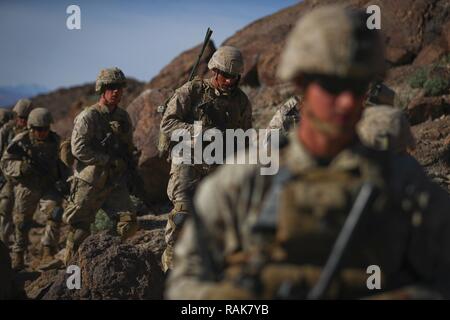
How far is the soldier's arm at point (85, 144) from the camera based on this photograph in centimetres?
809

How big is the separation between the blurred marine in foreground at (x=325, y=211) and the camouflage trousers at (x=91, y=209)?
573 centimetres

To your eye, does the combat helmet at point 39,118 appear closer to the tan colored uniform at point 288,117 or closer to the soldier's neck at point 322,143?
the tan colored uniform at point 288,117

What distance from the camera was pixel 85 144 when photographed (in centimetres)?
812

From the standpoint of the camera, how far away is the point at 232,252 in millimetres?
2639

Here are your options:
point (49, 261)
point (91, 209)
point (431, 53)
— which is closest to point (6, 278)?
point (91, 209)

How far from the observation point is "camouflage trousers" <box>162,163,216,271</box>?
277 inches

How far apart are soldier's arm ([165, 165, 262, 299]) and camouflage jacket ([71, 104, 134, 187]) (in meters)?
5.60

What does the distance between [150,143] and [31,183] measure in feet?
8.37

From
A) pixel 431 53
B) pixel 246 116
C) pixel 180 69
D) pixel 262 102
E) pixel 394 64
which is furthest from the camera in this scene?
pixel 180 69

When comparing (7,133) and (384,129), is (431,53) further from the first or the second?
(384,129)

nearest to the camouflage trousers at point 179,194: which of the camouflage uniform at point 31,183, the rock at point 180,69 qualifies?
the camouflage uniform at point 31,183

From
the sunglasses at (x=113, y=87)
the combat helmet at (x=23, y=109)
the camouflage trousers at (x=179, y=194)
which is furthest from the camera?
the combat helmet at (x=23, y=109)
